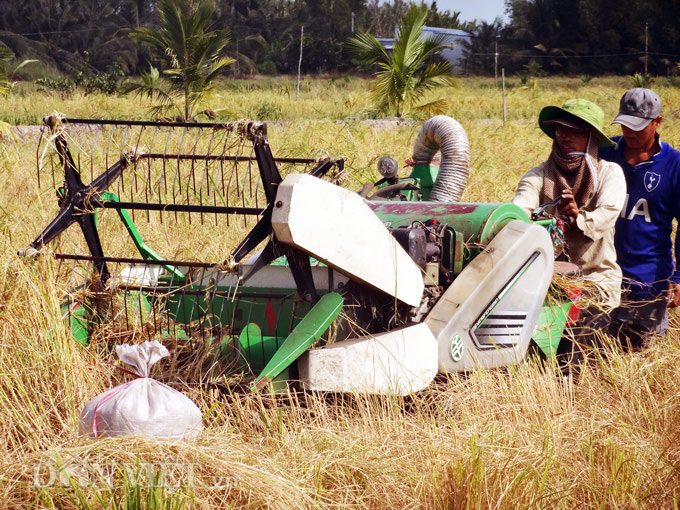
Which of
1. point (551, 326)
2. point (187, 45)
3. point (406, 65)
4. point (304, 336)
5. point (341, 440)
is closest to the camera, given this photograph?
point (341, 440)

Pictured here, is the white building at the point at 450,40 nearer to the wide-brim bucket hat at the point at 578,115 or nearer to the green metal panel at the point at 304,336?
the wide-brim bucket hat at the point at 578,115

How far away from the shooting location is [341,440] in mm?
3035

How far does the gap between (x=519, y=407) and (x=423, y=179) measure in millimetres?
2156

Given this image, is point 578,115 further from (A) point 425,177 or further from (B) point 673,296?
(B) point 673,296

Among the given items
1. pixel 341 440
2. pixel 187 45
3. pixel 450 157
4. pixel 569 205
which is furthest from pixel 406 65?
pixel 341 440

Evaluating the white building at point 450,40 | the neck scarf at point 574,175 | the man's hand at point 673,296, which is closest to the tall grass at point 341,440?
the man's hand at point 673,296

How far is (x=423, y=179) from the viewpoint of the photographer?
5.14 metres

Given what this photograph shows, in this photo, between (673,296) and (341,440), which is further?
(673,296)

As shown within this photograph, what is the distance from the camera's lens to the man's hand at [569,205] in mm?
4355

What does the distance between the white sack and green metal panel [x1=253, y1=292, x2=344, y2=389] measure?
1.03 ft

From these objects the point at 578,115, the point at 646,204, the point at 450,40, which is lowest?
the point at 646,204

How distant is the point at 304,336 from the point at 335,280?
0.84m

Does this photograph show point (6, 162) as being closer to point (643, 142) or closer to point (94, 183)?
point (94, 183)

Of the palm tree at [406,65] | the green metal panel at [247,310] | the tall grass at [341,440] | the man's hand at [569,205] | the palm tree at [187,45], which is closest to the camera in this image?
the tall grass at [341,440]
